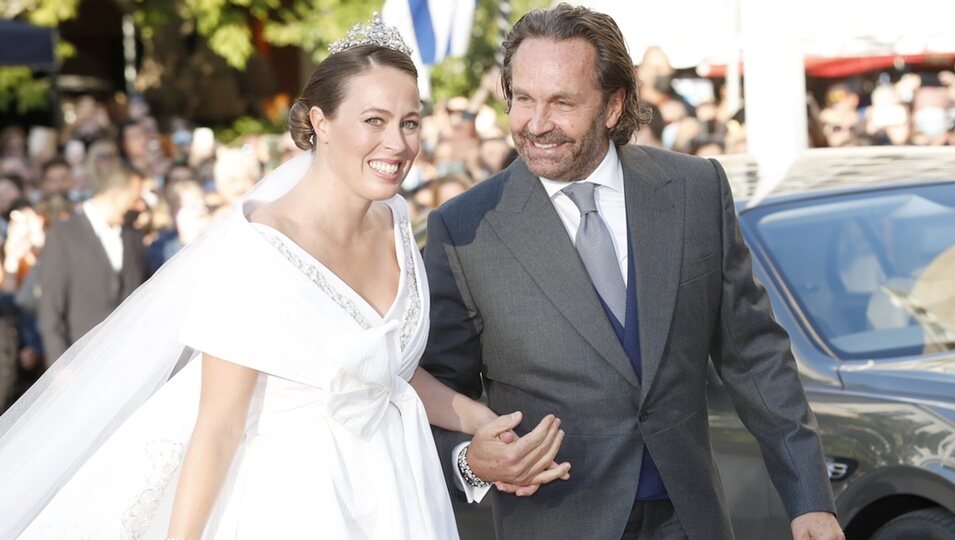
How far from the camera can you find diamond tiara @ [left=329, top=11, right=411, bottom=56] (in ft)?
11.6

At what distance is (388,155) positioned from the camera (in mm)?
3352

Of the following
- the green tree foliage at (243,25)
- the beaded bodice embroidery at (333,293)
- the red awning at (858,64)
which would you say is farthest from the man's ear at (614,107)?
the green tree foliage at (243,25)

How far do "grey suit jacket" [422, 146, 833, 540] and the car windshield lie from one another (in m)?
1.42

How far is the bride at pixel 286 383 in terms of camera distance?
322 cm

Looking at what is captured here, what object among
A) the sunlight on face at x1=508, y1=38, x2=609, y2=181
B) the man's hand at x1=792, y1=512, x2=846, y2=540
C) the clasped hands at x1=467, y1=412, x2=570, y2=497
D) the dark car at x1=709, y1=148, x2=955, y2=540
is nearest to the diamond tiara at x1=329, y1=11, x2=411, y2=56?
the sunlight on face at x1=508, y1=38, x2=609, y2=181

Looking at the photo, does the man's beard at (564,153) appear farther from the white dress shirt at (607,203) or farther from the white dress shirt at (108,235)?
the white dress shirt at (108,235)

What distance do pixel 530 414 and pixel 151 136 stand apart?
41.5ft

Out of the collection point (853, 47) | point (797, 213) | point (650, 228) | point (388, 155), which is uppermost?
point (388, 155)

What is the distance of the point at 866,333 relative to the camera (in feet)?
17.1

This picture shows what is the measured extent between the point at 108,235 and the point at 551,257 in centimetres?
616

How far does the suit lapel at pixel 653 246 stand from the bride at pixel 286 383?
38 centimetres

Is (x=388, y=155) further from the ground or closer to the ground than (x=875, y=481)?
further from the ground

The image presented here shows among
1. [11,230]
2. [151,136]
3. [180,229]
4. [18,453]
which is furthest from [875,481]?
[151,136]

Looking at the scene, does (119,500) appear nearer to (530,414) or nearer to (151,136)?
(530,414)
